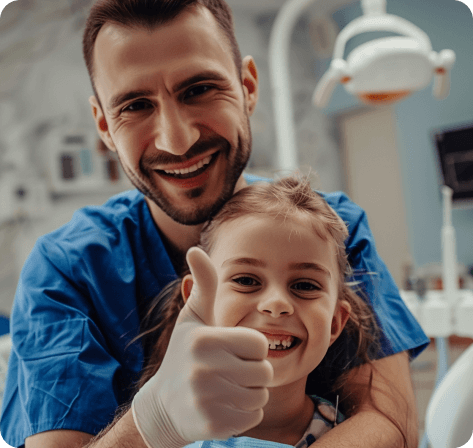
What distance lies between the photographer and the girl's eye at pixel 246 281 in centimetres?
51

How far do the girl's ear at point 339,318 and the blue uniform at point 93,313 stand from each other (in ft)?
0.18

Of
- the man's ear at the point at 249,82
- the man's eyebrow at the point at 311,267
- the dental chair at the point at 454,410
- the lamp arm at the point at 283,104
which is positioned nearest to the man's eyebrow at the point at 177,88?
the man's ear at the point at 249,82

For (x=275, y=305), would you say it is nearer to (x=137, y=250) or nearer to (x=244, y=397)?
(x=244, y=397)

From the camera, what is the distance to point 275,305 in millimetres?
469

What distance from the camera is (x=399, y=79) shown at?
45.3 inches

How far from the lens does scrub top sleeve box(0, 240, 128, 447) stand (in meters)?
0.57

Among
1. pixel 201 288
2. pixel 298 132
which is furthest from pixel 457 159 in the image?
pixel 201 288

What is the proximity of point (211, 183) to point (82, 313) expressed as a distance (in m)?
0.22

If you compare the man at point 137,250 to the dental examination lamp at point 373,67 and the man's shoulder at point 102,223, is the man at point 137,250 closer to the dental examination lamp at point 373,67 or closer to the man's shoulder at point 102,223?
the man's shoulder at point 102,223

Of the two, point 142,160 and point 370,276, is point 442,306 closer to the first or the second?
point 370,276

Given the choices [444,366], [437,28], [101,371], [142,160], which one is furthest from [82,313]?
[437,28]

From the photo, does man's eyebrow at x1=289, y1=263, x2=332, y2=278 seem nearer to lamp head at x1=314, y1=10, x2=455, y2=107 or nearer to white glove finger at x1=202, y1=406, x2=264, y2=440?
white glove finger at x1=202, y1=406, x2=264, y2=440

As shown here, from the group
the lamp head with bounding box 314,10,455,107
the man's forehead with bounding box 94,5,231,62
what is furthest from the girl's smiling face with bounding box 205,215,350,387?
the lamp head with bounding box 314,10,455,107

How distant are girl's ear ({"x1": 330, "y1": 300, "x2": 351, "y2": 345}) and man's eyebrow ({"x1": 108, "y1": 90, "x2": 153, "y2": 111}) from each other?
32 cm
